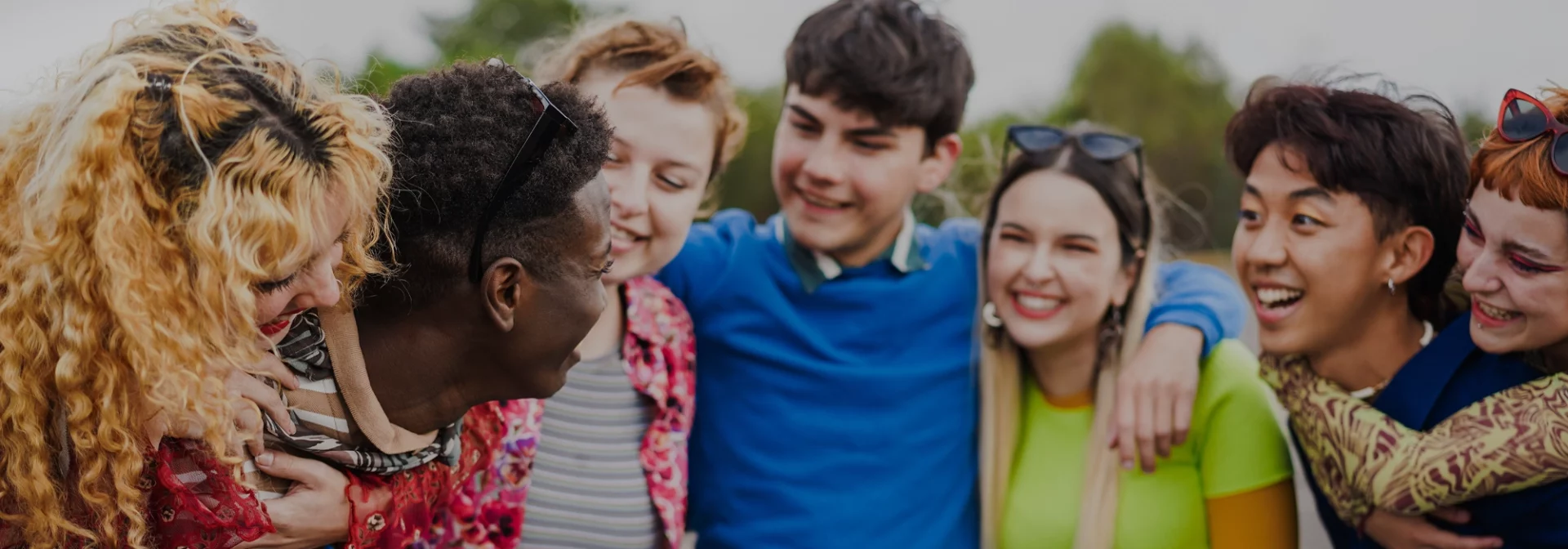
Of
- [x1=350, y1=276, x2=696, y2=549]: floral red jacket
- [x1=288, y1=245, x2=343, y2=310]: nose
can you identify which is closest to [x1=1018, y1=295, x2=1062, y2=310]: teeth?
[x1=350, y1=276, x2=696, y2=549]: floral red jacket

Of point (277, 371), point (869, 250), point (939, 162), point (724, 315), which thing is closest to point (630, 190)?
point (724, 315)

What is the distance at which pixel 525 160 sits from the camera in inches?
84.0

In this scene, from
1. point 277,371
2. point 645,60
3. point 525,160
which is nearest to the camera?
point 277,371

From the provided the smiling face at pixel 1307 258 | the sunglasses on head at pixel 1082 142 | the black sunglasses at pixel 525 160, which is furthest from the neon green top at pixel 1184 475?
the black sunglasses at pixel 525 160

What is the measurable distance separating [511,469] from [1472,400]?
7.48ft

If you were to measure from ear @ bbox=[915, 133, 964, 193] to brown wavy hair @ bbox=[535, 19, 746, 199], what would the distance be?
719mm

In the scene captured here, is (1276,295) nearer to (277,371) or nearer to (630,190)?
(630,190)

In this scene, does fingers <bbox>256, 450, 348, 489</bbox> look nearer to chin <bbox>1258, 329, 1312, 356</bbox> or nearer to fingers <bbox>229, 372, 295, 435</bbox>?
fingers <bbox>229, 372, 295, 435</bbox>

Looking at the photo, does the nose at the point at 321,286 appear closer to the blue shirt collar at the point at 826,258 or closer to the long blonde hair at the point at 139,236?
the long blonde hair at the point at 139,236

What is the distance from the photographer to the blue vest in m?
2.59

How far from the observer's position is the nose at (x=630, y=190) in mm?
3105

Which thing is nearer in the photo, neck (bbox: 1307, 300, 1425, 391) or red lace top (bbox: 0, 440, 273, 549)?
red lace top (bbox: 0, 440, 273, 549)

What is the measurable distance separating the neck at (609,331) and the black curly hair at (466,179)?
0.89m

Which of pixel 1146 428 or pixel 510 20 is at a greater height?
pixel 510 20
